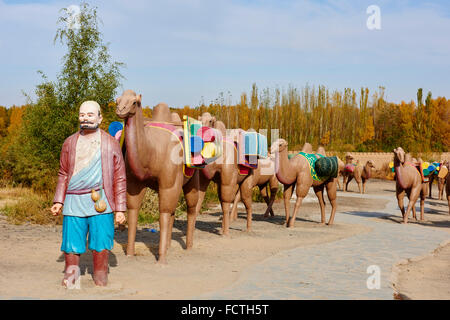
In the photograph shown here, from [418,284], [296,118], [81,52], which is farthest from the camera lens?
[296,118]

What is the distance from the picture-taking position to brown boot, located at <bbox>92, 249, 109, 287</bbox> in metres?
5.10

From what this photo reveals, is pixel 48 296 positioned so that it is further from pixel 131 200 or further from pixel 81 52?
pixel 81 52

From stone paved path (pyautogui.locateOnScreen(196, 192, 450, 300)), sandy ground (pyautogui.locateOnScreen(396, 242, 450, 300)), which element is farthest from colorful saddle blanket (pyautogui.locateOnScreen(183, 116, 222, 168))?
sandy ground (pyautogui.locateOnScreen(396, 242, 450, 300))

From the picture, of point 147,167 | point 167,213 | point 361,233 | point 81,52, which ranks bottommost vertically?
point 361,233

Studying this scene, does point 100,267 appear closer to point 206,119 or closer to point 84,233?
point 84,233

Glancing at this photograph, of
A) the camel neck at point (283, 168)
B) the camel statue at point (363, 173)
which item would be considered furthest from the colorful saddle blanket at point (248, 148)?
the camel statue at point (363, 173)

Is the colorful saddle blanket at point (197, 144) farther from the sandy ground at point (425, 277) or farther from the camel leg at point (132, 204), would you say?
the sandy ground at point (425, 277)

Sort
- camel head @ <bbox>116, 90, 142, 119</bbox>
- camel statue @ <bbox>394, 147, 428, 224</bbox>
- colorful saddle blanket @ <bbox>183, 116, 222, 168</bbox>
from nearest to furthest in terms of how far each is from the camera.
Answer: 1. camel head @ <bbox>116, 90, 142, 119</bbox>
2. colorful saddle blanket @ <bbox>183, 116, 222, 168</bbox>
3. camel statue @ <bbox>394, 147, 428, 224</bbox>

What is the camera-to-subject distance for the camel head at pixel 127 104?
5.76m

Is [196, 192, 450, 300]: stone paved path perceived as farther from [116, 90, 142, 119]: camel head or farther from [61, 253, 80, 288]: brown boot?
[116, 90, 142, 119]: camel head

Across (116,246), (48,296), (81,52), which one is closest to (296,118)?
(81,52)

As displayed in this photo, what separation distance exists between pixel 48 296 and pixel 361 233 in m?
7.33
